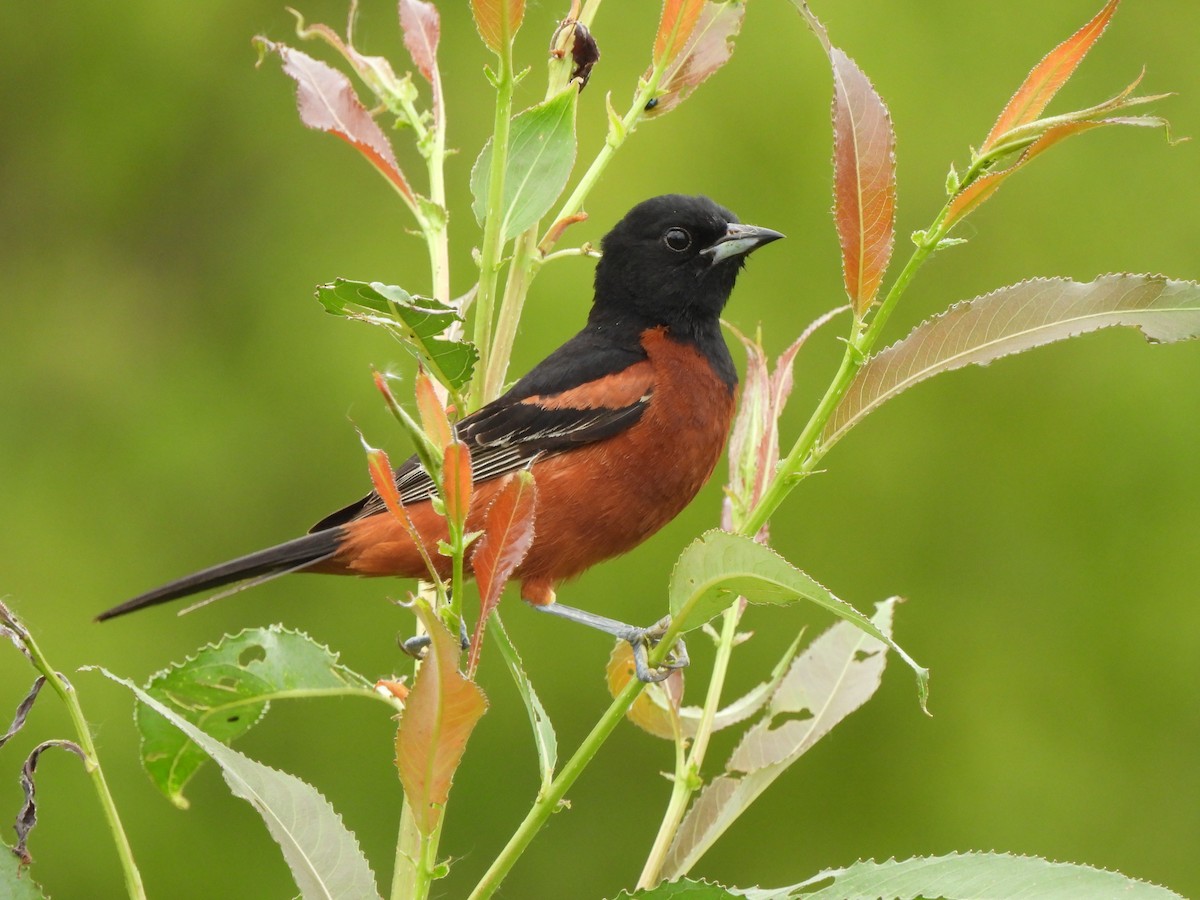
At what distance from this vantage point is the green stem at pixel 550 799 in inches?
47.9

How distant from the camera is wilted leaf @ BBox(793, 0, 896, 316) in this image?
51.8 inches

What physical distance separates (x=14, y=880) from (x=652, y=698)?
2.39 ft

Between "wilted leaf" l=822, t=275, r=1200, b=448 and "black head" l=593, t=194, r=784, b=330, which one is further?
"black head" l=593, t=194, r=784, b=330

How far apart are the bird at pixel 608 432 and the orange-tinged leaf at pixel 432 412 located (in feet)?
2.94

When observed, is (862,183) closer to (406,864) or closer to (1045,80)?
(1045,80)

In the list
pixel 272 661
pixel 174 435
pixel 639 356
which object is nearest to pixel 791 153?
pixel 174 435

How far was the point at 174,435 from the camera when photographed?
759 cm

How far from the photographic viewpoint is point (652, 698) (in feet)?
5.62

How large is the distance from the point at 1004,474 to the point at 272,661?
5663 mm

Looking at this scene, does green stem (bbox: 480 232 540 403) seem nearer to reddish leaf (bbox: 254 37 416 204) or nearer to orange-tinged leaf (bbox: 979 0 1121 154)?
reddish leaf (bbox: 254 37 416 204)

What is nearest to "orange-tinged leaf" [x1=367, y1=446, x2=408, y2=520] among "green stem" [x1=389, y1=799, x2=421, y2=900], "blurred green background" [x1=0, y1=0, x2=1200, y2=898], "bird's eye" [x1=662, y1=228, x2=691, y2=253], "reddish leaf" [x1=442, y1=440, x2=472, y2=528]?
"reddish leaf" [x1=442, y1=440, x2=472, y2=528]

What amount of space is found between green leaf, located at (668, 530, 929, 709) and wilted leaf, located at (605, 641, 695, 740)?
418mm

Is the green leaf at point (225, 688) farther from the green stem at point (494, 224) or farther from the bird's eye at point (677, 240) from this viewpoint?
the bird's eye at point (677, 240)

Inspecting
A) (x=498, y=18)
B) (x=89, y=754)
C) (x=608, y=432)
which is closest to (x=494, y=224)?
(x=498, y=18)
